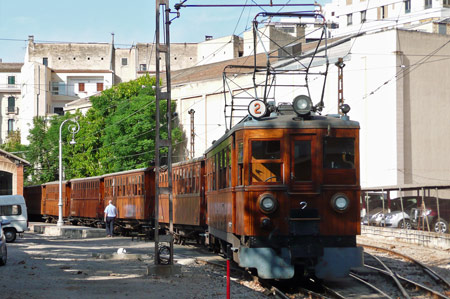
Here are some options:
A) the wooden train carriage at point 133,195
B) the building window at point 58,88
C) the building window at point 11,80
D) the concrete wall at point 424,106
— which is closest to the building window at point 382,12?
the concrete wall at point 424,106

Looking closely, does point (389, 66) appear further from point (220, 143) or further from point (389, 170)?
point (220, 143)

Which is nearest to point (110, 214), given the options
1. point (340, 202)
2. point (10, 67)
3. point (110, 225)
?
point (110, 225)

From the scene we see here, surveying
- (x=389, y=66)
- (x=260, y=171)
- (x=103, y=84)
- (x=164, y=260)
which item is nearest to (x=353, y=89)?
(x=389, y=66)

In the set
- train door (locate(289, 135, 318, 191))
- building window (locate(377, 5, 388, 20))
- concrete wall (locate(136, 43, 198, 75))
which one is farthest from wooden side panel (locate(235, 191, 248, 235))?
concrete wall (locate(136, 43, 198, 75))

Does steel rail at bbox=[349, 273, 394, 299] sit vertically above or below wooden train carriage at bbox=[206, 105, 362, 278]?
below

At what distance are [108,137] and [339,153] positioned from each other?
52657mm

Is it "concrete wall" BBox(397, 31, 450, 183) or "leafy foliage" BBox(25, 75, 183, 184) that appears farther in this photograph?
"leafy foliage" BBox(25, 75, 183, 184)

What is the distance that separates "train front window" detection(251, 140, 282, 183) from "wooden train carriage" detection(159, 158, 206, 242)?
8.52 meters

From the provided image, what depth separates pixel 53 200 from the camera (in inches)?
2098

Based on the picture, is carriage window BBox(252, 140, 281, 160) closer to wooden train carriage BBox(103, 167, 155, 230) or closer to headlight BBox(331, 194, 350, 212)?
headlight BBox(331, 194, 350, 212)

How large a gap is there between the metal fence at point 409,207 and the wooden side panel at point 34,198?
32080 millimetres

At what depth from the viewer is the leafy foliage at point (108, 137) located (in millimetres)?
62594

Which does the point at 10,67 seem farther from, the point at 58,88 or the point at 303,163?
the point at 303,163

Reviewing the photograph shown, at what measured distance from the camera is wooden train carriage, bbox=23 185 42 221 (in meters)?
60.2
